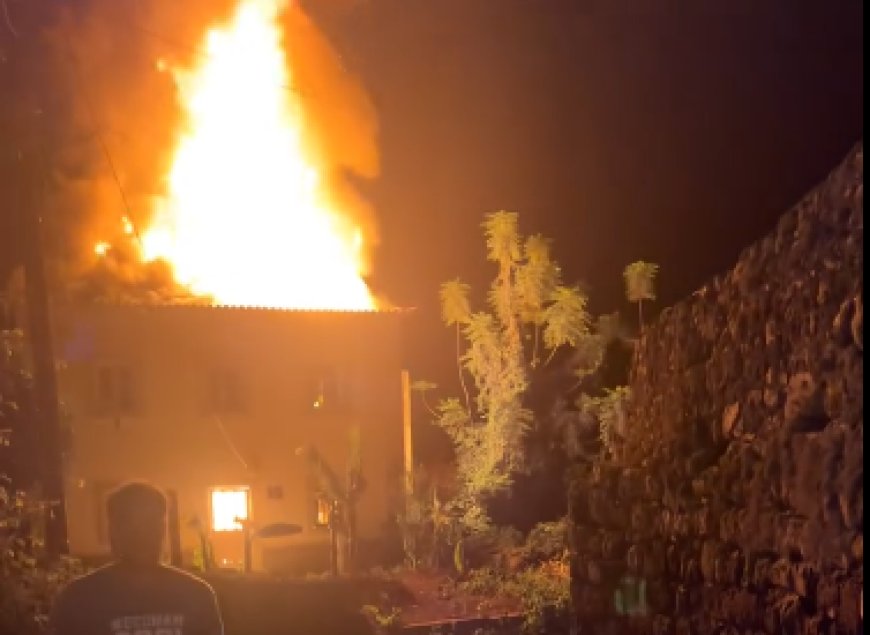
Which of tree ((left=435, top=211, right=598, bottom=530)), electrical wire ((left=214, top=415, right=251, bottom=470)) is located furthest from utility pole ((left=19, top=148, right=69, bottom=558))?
tree ((left=435, top=211, right=598, bottom=530))

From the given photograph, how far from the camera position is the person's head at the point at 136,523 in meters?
4.05

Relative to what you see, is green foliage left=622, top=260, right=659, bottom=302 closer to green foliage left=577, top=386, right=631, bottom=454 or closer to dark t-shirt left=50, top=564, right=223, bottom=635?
green foliage left=577, top=386, right=631, bottom=454

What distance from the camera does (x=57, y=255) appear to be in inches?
877

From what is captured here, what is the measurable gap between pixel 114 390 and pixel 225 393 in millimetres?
2414

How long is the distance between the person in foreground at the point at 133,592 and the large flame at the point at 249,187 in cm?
2033

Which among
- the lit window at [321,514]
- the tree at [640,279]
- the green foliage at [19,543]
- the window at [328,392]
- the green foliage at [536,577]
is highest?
the tree at [640,279]

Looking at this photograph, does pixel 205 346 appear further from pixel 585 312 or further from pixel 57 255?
pixel 585 312

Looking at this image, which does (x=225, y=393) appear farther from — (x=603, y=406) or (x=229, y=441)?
(x=603, y=406)

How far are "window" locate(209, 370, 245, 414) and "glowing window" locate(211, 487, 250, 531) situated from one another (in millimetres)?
1814

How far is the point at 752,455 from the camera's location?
5125 millimetres

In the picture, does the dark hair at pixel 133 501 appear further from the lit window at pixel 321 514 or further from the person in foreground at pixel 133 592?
the lit window at pixel 321 514

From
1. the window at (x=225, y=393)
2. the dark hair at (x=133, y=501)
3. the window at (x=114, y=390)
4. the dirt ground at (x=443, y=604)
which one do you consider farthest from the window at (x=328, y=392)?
the dark hair at (x=133, y=501)

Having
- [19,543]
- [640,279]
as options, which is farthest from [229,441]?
[19,543]

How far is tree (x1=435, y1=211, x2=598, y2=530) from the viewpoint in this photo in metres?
19.7
